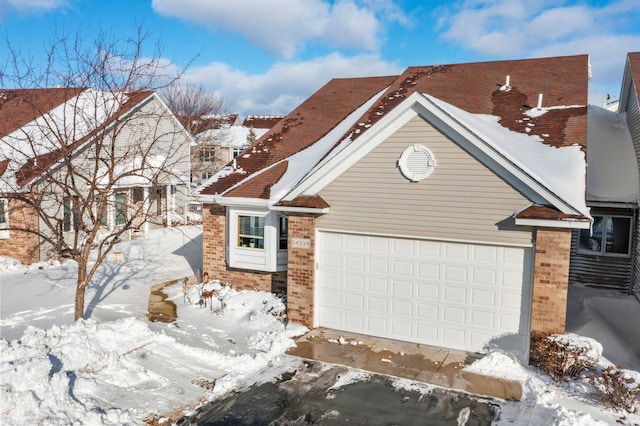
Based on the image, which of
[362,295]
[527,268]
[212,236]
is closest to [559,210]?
[527,268]

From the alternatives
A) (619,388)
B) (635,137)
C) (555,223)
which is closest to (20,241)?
(555,223)

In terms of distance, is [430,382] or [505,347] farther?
[505,347]

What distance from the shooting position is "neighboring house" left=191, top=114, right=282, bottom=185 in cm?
4409

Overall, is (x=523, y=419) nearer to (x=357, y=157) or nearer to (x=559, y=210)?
(x=559, y=210)

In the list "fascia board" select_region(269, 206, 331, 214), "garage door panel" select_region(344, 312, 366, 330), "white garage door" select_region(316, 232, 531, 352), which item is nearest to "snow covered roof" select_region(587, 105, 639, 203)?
"white garage door" select_region(316, 232, 531, 352)

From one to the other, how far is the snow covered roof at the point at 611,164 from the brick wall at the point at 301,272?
27.7ft

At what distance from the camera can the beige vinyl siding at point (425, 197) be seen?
9930 mm

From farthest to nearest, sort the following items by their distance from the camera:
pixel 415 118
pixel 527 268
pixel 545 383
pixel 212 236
Answer: pixel 212 236
pixel 415 118
pixel 527 268
pixel 545 383

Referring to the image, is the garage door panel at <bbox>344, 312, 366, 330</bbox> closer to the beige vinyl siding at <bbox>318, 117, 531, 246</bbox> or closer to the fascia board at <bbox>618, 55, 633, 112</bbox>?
the beige vinyl siding at <bbox>318, 117, 531, 246</bbox>

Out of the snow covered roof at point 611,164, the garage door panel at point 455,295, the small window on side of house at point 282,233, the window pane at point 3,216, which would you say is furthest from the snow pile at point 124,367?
the window pane at point 3,216

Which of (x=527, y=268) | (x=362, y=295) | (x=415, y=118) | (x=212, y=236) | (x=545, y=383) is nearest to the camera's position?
(x=545, y=383)

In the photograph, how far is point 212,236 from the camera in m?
15.3

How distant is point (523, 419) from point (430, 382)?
1.77 metres

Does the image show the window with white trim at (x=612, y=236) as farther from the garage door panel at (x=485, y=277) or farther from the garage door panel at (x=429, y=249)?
the garage door panel at (x=429, y=249)
